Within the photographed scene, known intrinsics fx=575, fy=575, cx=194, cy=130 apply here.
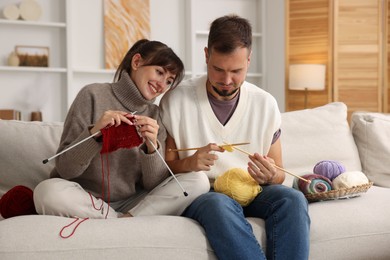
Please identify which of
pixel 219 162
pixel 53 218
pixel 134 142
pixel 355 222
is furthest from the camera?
pixel 219 162

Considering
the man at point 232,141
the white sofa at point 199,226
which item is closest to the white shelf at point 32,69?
the white sofa at point 199,226

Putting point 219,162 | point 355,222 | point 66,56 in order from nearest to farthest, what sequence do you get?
point 355,222 < point 219,162 < point 66,56

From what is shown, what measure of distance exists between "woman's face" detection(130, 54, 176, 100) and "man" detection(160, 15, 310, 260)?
0.36ft

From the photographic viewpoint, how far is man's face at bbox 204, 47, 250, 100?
6.58ft

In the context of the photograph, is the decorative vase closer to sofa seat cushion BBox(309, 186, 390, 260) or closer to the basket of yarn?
the basket of yarn

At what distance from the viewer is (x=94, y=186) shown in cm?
203

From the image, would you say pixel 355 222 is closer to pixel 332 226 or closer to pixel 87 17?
pixel 332 226

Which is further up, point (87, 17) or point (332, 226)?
point (87, 17)

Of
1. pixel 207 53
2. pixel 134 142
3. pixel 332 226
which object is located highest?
pixel 207 53

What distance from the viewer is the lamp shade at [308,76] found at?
5078 millimetres

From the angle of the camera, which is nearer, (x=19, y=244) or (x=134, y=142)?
(x=19, y=244)

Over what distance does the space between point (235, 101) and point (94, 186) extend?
2.05ft

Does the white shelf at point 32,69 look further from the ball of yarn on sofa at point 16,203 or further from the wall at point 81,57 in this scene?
the ball of yarn on sofa at point 16,203

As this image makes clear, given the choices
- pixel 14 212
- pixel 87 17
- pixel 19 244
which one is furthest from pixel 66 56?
pixel 19 244
